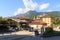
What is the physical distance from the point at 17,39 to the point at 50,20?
106 feet

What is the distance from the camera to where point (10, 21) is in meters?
35.1

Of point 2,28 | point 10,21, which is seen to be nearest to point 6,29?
point 2,28

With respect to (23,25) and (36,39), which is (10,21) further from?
(36,39)

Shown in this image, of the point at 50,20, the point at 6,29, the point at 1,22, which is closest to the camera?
the point at 6,29

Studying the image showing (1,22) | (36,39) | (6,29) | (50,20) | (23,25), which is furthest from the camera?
(50,20)

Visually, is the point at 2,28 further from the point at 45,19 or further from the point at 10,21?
the point at 45,19

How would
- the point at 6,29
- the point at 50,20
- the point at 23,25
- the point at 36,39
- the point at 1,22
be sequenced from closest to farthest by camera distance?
the point at 36,39 → the point at 6,29 → the point at 1,22 → the point at 23,25 → the point at 50,20

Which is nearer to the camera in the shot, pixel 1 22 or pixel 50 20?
pixel 1 22

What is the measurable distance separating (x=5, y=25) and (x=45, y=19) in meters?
20.1

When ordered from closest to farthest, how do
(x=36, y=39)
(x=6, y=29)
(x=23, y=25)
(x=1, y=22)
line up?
(x=36, y=39) < (x=6, y=29) < (x=1, y=22) < (x=23, y=25)

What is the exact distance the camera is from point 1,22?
106 ft

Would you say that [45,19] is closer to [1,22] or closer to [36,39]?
[1,22]

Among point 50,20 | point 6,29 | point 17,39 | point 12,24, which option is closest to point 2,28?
point 6,29

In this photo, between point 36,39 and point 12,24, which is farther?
point 12,24
